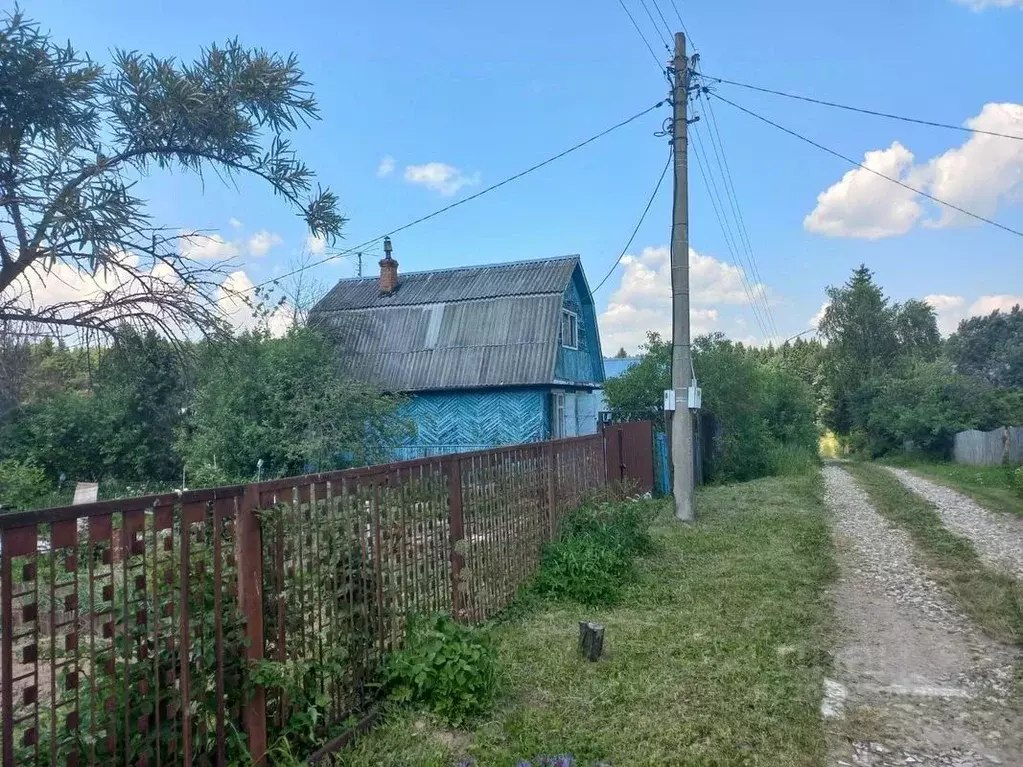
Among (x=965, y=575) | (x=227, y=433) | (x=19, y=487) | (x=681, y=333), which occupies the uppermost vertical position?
(x=681, y=333)

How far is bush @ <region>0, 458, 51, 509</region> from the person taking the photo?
40.3 feet

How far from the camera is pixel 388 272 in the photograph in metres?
20.3

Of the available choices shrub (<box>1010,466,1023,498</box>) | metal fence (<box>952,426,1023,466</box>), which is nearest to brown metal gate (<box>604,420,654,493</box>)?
shrub (<box>1010,466,1023,498</box>)

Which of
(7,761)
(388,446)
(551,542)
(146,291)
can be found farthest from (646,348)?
(7,761)

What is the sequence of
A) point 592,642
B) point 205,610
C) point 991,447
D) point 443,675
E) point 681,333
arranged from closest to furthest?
point 205,610
point 443,675
point 592,642
point 681,333
point 991,447

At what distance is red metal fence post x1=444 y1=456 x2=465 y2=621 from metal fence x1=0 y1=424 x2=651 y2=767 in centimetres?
35

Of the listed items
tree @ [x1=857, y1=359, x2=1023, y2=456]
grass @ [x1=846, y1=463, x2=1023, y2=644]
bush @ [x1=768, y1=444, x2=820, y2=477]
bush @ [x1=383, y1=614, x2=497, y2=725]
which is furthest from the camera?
tree @ [x1=857, y1=359, x2=1023, y2=456]

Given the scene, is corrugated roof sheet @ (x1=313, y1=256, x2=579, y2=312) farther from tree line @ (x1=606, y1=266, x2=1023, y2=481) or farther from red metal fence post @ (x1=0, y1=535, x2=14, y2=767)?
red metal fence post @ (x1=0, y1=535, x2=14, y2=767)

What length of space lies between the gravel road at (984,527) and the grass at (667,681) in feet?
6.73

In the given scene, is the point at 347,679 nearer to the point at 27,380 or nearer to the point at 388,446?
the point at 27,380

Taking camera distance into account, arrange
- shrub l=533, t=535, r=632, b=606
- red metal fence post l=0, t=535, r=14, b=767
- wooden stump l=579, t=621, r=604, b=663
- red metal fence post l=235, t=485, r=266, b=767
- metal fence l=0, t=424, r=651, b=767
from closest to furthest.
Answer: red metal fence post l=0, t=535, r=14, b=767 < metal fence l=0, t=424, r=651, b=767 < red metal fence post l=235, t=485, r=266, b=767 < wooden stump l=579, t=621, r=604, b=663 < shrub l=533, t=535, r=632, b=606

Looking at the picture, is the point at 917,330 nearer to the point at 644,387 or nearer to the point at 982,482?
the point at 982,482

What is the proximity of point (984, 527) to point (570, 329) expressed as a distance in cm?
1094

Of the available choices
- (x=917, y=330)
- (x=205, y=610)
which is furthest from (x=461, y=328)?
(x=917, y=330)
